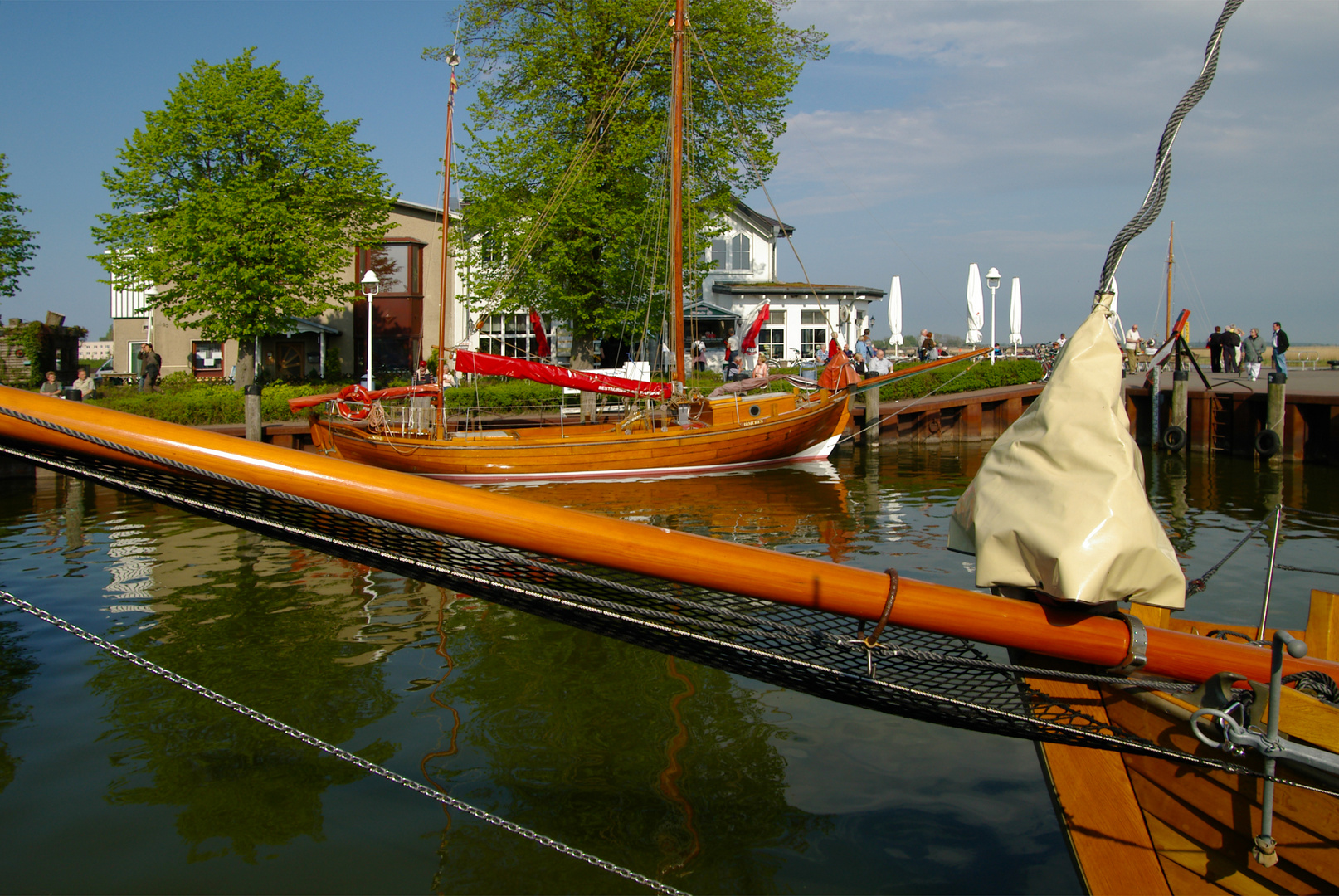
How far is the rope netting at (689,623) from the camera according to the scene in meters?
2.58

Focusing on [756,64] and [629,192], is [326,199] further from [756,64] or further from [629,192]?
[756,64]

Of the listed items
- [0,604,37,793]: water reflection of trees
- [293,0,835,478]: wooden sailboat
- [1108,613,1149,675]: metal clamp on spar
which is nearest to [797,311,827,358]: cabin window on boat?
[293,0,835,478]: wooden sailboat

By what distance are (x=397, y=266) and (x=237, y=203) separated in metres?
7.95

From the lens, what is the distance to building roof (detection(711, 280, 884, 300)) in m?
32.6

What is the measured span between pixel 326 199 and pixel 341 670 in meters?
23.1

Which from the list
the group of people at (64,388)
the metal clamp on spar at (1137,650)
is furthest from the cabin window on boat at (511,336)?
the metal clamp on spar at (1137,650)

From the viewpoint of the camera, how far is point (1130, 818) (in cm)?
315

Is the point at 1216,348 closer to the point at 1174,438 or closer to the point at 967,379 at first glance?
the point at 967,379

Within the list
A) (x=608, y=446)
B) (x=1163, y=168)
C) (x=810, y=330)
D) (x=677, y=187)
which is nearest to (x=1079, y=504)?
(x=1163, y=168)

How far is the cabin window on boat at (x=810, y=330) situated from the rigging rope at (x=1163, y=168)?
3087 cm

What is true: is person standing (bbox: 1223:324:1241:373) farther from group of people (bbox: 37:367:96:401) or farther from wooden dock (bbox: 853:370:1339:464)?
group of people (bbox: 37:367:96:401)

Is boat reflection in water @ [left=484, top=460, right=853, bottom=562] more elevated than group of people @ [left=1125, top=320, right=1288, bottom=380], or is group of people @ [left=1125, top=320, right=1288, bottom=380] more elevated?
group of people @ [left=1125, top=320, right=1288, bottom=380]

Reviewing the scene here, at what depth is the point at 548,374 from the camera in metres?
17.8

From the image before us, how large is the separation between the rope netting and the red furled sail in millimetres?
14960
